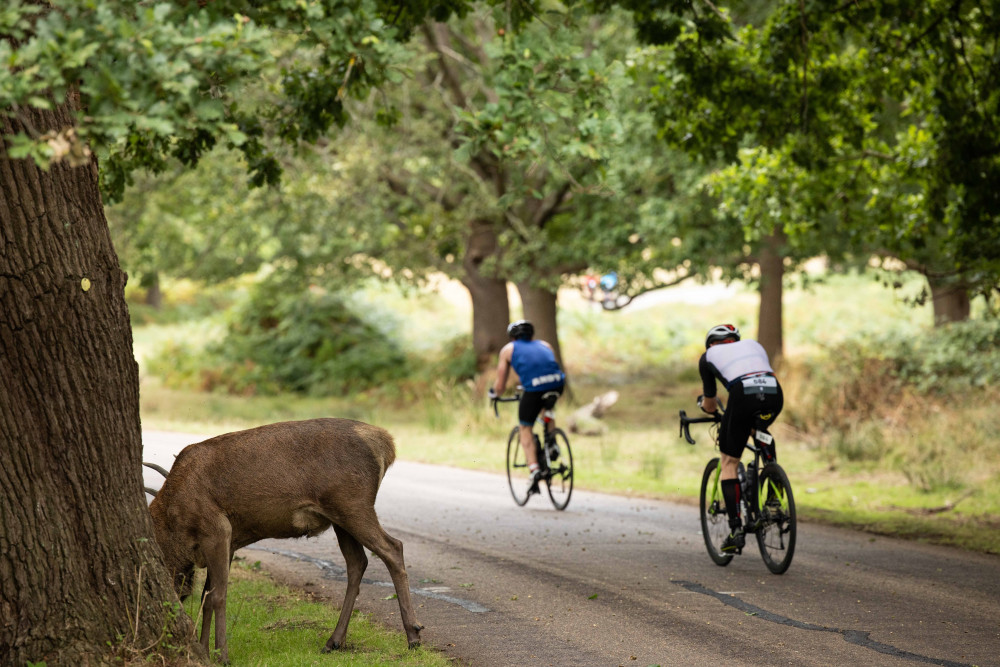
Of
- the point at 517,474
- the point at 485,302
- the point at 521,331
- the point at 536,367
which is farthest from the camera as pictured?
the point at 485,302

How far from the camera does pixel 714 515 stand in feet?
32.5

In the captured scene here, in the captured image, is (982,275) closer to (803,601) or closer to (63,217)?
(803,601)

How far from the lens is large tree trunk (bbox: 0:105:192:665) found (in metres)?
5.52

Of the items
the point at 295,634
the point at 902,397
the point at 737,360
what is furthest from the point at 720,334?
the point at 902,397

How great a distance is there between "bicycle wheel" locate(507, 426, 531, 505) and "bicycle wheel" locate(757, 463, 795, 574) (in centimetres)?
424

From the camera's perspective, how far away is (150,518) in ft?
19.9

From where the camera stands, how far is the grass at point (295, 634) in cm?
645

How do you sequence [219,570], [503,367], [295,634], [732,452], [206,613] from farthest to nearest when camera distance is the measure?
[503,367]
[732,452]
[295,634]
[206,613]
[219,570]

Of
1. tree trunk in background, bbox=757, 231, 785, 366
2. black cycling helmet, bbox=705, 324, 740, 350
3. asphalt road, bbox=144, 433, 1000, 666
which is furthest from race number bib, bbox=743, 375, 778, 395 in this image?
tree trunk in background, bbox=757, 231, 785, 366

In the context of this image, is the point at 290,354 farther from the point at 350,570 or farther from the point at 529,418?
the point at 350,570

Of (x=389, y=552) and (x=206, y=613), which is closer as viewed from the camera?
(x=206, y=613)

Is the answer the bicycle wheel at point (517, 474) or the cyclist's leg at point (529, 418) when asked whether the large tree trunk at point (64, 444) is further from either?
the bicycle wheel at point (517, 474)

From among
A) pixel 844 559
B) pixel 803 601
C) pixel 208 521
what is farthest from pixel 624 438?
pixel 208 521

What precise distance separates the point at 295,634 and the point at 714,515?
14.2 feet
